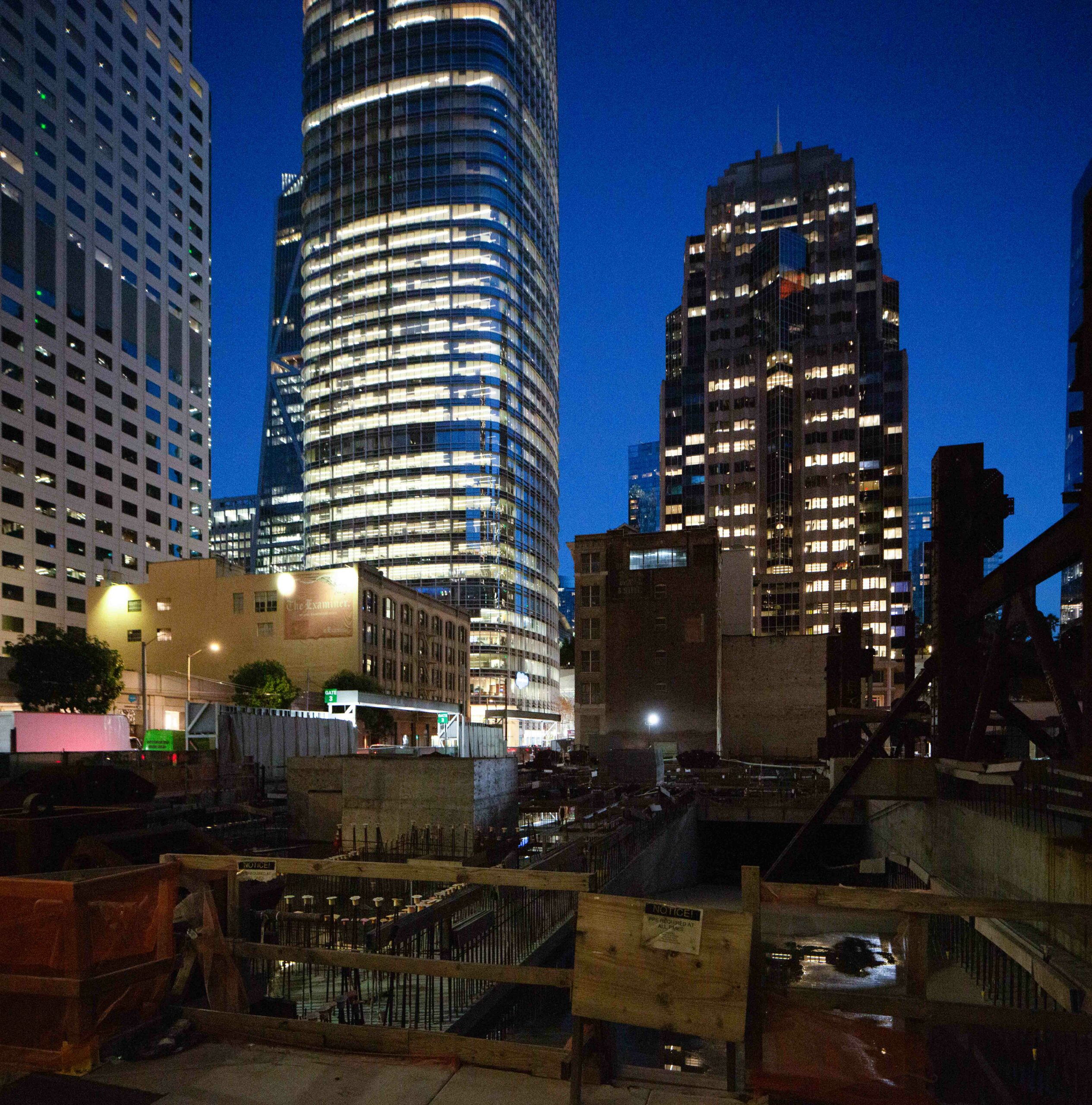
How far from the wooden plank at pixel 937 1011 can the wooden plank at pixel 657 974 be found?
486mm

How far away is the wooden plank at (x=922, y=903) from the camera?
4965 millimetres

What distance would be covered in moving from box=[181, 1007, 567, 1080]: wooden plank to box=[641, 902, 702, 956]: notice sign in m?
1.24

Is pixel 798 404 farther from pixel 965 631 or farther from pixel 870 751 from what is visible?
pixel 870 751

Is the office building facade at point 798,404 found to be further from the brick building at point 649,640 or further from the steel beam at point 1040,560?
the steel beam at point 1040,560

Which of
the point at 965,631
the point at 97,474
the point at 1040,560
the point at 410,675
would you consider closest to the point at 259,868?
the point at 1040,560

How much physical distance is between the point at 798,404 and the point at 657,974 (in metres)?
165

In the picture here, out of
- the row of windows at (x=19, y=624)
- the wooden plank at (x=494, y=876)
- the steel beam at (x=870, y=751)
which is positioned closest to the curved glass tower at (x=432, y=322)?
the row of windows at (x=19, y=624)

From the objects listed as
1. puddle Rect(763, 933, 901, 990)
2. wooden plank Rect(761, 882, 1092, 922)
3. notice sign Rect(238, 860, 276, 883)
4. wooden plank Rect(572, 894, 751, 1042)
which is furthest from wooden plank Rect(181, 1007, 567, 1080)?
puddle Rect(763, 933, 901, 990)

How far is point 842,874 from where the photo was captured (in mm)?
38500

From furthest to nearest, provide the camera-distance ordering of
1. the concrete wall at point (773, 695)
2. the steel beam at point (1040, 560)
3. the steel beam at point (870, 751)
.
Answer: the concrete wall at point (773, 695) < the steel beam at point (870, 751) < the steel beam at point (1040, 560)

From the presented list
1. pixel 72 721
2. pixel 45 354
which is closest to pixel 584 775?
pixel 72 721

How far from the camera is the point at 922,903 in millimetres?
5125

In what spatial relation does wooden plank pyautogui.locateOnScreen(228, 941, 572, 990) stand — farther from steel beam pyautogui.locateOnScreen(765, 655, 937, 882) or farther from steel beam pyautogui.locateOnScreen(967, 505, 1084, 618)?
steel beam pyautogui.locateOnScreen(765, 655, 937, 882)

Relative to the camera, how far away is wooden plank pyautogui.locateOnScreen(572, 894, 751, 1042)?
16.8 feet
